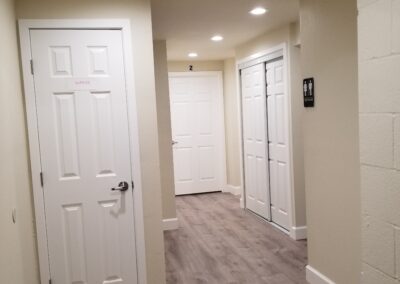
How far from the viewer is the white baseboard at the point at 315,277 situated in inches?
117

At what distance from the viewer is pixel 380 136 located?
1223 mm

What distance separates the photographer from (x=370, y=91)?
126 centimetres

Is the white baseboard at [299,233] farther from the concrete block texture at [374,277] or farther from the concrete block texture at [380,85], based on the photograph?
the concrete block texture at [380,85]

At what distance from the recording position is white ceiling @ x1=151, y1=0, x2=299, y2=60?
130 inches

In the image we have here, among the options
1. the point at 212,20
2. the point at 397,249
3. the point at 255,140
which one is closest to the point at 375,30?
the point at 397,249

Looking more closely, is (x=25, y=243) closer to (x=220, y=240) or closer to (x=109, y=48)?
(x=109, y=48)

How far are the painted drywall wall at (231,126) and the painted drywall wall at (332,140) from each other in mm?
3307

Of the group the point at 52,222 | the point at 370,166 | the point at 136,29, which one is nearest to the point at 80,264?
the point at 52,222

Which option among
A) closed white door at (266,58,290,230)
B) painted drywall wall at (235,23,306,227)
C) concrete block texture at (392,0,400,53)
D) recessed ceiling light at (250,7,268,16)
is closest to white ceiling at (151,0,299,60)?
recessed ceiling light at (250,7,268,16)

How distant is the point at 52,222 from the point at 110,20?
59.5 inches

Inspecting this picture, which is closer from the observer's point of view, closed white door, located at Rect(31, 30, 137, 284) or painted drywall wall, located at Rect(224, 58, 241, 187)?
closed white door, located at Rect(31, 30, 137, 284)

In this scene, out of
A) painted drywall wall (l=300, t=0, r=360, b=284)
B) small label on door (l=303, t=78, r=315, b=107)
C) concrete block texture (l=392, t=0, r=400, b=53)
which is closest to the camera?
concrete block texture (l=392, t=0, r=400, b=53)

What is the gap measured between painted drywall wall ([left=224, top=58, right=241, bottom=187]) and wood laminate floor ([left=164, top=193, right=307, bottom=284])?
112 centimetres

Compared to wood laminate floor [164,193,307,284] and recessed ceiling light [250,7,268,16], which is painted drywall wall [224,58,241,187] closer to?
wood laminate floor [164,193,307,284]
